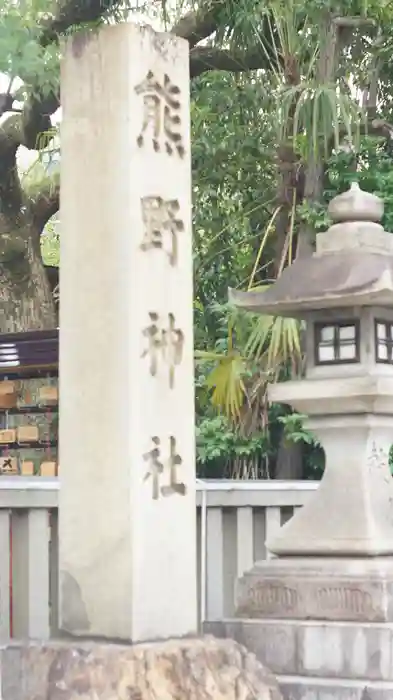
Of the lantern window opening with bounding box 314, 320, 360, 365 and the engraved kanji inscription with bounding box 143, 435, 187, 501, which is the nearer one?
the engraved kanji inscription with bounding box 143, 435, 187, 501

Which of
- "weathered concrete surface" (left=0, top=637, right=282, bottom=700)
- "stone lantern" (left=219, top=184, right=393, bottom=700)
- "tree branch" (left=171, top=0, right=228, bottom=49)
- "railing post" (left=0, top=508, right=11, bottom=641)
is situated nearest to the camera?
"weathered concrete surface" (left=0, top=637, right=282, bottom=700)

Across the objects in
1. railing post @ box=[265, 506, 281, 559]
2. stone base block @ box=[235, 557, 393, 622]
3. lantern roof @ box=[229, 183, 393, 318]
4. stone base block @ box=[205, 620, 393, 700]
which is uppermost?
lantern roof @ box=[229, 183, 393, 318]

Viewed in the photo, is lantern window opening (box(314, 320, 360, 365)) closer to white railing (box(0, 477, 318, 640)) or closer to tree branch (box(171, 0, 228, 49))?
white railing (box(0, 477, 318, 640))

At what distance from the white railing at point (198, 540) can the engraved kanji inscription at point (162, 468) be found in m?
1.09

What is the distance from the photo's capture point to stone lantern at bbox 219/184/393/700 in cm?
527

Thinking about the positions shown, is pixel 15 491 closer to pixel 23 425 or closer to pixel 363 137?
pixel 23 425

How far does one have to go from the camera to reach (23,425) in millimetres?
9500

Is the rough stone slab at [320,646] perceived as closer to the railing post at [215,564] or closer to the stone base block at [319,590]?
the stone base block at [319,590]

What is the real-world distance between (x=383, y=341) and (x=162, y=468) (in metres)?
1.60

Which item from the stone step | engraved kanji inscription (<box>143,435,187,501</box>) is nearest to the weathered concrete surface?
the stone step

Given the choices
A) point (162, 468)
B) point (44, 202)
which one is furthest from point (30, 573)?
point (44, 202)

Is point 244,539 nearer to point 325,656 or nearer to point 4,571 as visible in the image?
point 325,656

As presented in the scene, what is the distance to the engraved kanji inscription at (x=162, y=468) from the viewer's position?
4.48 metres

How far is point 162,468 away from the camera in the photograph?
4.54 meters
